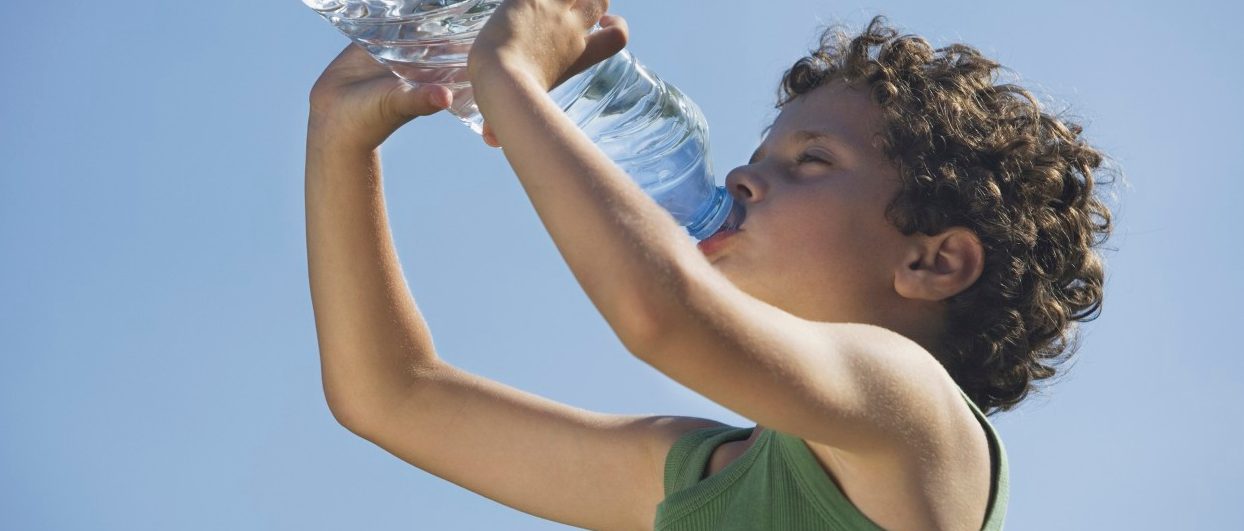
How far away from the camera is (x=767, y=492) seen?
202cm

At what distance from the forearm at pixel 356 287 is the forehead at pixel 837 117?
0.72m

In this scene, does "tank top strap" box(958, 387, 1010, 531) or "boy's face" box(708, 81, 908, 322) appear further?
"boy's face" box(708, 81, 908, 322)

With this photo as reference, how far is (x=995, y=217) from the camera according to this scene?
2404 mm

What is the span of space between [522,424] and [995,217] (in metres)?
0.93

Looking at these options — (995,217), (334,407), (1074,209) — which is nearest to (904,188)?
(995,217)

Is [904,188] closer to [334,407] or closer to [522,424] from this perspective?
[522,424]

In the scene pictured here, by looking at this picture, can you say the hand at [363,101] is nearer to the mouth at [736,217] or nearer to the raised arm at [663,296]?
the raised arm at [663,296]

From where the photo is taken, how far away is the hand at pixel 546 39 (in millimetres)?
1655

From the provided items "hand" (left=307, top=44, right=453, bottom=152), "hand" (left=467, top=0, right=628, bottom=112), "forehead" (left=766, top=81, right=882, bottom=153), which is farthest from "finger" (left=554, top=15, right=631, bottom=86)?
"forehead" (left=766, top=81, right=882, bottom=153)

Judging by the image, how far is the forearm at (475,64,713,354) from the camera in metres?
1.43

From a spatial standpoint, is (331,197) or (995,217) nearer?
(331,197)

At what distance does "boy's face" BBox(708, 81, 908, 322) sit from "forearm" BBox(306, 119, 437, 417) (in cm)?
57

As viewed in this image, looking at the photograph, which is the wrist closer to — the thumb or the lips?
the thumb

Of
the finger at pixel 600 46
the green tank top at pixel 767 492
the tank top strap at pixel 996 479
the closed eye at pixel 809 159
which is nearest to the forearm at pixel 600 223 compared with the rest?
the finger at pixel 600 46
